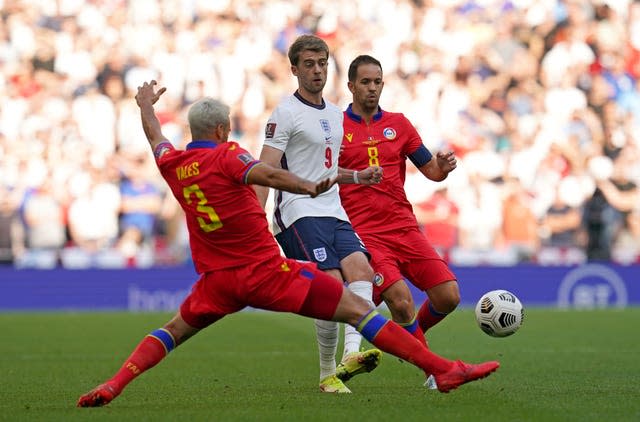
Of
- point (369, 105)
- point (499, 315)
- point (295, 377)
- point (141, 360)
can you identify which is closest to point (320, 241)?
point (369, 105)

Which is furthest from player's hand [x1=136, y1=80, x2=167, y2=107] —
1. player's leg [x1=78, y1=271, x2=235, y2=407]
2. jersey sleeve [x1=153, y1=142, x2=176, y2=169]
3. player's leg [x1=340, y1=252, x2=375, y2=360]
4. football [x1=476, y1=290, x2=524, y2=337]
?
football [x1=476, y1=290, x2=524, y2=337]

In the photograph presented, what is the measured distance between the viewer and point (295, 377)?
9.84 metres

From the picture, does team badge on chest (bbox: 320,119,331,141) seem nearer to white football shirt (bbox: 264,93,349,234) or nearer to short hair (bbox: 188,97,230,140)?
white football shirt (bbox: 264,93,349,234)

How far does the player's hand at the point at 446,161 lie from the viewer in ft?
29.3

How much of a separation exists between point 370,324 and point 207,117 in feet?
5.29

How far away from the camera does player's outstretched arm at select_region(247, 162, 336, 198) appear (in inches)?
257

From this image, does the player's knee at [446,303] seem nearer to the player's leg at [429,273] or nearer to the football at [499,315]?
the player's leg at [429,273]

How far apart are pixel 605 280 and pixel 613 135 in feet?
11.0

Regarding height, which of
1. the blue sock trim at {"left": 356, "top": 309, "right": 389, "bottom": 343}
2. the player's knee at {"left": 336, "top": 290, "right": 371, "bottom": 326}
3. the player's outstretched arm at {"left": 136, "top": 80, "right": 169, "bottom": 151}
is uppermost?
the player's outstretched arm at {"left": 136, "top": 80, "right": 169, "bottom": 151}

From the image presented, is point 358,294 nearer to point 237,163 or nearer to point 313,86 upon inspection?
point 313,86

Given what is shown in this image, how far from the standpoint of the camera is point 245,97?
2366 cm

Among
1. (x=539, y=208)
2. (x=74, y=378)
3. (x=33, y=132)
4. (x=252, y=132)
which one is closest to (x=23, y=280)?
(x=33, y=132)

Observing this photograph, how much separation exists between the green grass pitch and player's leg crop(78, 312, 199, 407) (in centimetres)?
11

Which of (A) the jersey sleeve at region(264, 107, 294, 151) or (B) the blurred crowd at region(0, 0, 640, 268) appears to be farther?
(B) the blurred crowd at region(0, 0, 640, 268)
